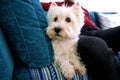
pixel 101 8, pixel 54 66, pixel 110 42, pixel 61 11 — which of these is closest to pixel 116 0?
pixel 101 8

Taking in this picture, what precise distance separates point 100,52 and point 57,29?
0.98 feet

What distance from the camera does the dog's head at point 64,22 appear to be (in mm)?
1380

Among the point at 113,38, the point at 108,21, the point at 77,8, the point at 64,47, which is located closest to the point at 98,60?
the point at 64,47

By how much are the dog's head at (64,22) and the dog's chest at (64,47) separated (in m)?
0.04

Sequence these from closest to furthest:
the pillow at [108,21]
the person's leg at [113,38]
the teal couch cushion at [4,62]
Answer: the teal couch cushion at [4,62] → the person's leg at [113,38] → the pillow at [108,21]

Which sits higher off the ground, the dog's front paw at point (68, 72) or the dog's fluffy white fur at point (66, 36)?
the dog's fluffy white fur at point (66, 36)

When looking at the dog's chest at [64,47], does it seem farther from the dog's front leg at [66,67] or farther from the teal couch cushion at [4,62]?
the teal couch cushion at [4,62]

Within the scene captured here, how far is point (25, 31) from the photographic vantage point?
1.24 metres

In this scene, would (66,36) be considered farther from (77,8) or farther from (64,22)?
(77,8)

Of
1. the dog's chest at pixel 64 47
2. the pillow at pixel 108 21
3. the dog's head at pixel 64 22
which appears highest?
the dog's head at pixel 64 22

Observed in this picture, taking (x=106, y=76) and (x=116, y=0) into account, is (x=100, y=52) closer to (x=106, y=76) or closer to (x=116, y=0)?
(x=106, y=76)

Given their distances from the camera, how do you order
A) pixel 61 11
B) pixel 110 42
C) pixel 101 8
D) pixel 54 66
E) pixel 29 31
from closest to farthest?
1. pixel 29 31
2. pixel 54 66
3. pixel 61 11
4. pixel 110 42
5. pixel 101 8

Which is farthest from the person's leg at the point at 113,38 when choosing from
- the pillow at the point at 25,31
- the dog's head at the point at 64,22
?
the pillow at the point at 25,31

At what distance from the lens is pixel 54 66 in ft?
4.47
